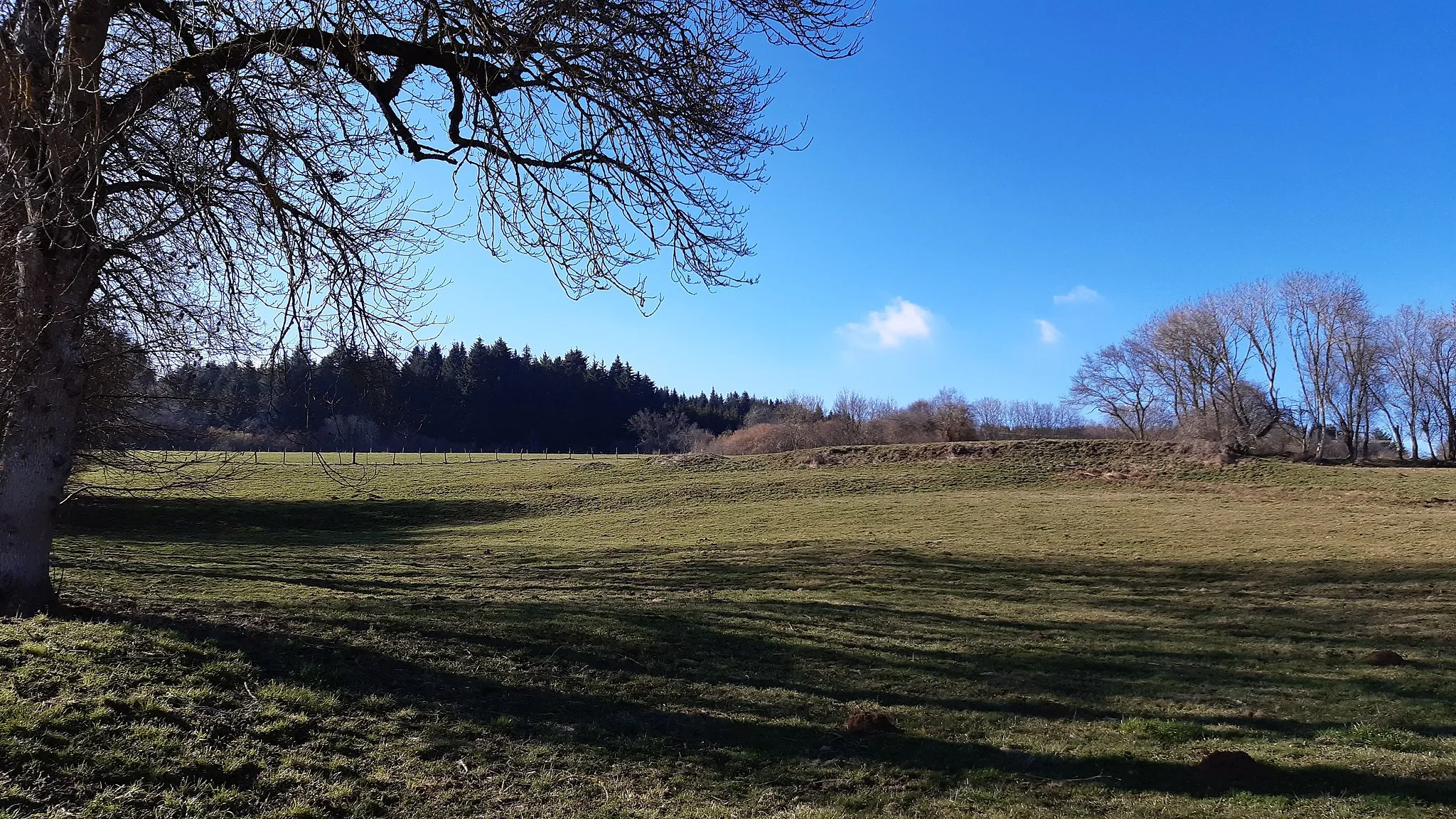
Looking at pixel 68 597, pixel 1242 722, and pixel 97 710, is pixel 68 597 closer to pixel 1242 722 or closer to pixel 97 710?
pixel 97 710

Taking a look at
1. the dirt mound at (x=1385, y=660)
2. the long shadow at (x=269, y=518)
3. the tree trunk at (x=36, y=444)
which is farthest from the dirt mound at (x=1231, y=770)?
the long shadow at (x=269, y=518)

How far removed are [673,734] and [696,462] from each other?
133 ft

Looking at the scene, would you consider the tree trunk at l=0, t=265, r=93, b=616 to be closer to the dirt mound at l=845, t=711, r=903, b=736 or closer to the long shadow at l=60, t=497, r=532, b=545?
the dirt mound at l=845, t=711, r=903, b=736

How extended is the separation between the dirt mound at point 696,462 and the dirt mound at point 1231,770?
3936 cm

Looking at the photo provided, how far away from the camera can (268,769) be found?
4605mm

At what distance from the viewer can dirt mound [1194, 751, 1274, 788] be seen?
199 inches

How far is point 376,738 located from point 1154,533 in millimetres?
23019

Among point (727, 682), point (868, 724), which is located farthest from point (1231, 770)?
point (727, 682)

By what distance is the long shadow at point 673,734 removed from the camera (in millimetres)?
5086

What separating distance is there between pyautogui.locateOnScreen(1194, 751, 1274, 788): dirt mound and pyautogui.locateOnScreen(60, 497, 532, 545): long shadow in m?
21.7

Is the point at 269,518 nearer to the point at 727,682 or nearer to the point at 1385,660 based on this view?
the point at 727,682

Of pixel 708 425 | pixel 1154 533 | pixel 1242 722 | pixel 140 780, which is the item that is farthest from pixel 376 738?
pixel 708 425

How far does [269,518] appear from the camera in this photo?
2814cm

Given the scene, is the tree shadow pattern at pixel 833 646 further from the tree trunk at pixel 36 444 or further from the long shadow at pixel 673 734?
the tree trunk at pixel 36 444
